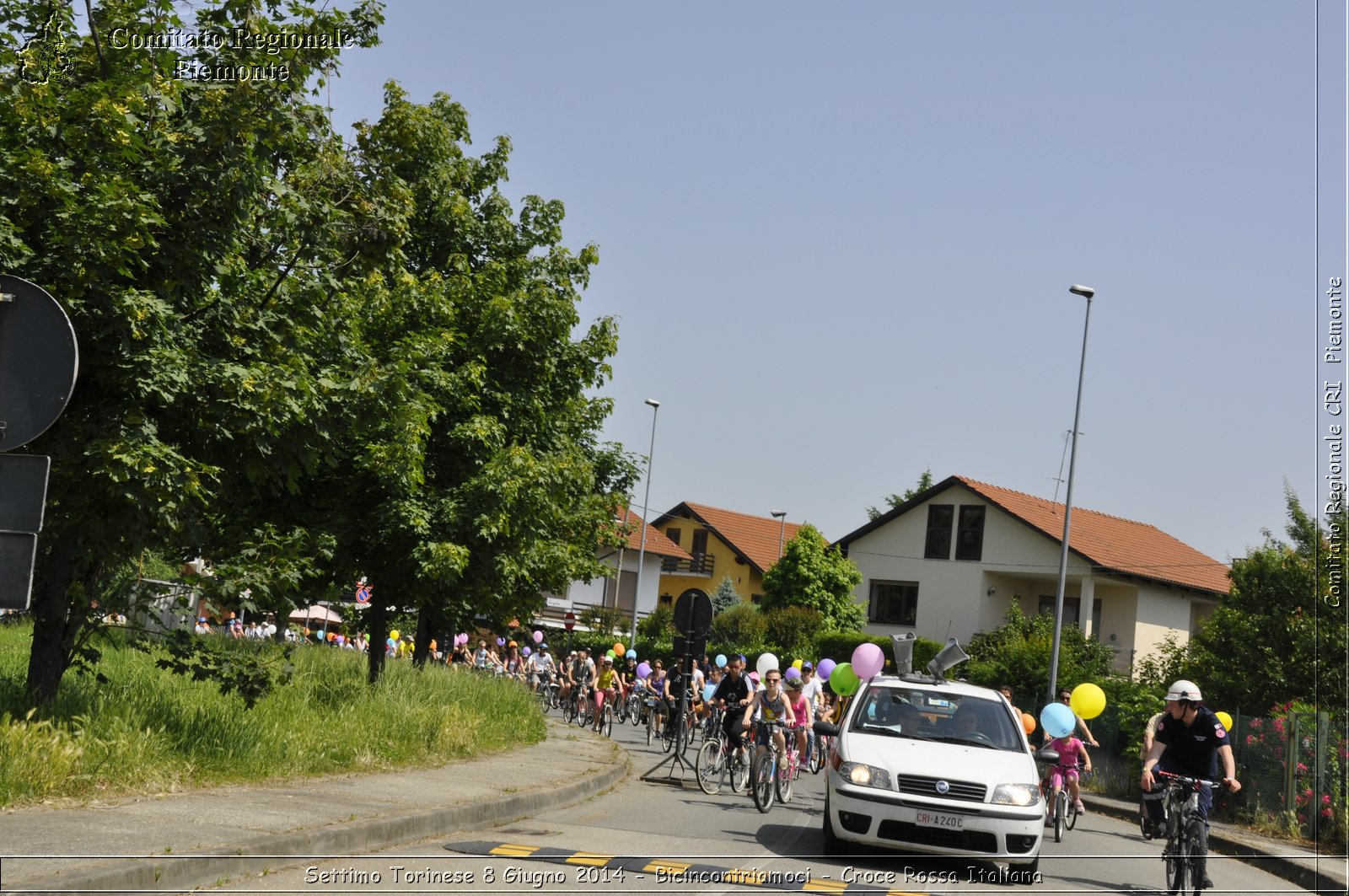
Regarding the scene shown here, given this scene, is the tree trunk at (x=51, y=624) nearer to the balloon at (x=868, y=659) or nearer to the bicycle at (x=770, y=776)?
the bicycle at (x=770, y=776)

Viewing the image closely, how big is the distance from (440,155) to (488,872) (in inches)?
604

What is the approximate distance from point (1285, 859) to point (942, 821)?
651 centimetres

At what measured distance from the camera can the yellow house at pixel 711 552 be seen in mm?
75375

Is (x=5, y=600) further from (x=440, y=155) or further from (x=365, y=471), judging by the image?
(x=440, y=155)

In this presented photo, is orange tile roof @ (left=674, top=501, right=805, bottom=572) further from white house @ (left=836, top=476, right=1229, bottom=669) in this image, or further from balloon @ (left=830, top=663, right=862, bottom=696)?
balloon @ (left=830, top=663, right=862, bottom=696)

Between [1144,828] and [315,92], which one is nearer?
[1144,828]

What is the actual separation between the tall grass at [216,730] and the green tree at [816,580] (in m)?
37.6

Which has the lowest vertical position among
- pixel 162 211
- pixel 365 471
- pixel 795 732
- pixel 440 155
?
pixel 795 732

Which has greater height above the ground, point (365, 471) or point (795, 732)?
point (365, 471)

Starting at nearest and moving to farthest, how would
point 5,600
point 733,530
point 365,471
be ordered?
point 5,600
point 365,471
point 733,530

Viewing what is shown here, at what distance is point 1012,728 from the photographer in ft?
38.8

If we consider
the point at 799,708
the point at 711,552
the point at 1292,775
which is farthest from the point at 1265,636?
the point at 711,552

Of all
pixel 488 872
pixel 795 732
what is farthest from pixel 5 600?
pixel 795 732

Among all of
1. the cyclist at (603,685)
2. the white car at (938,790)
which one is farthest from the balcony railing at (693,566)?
the white car at (938,790)
